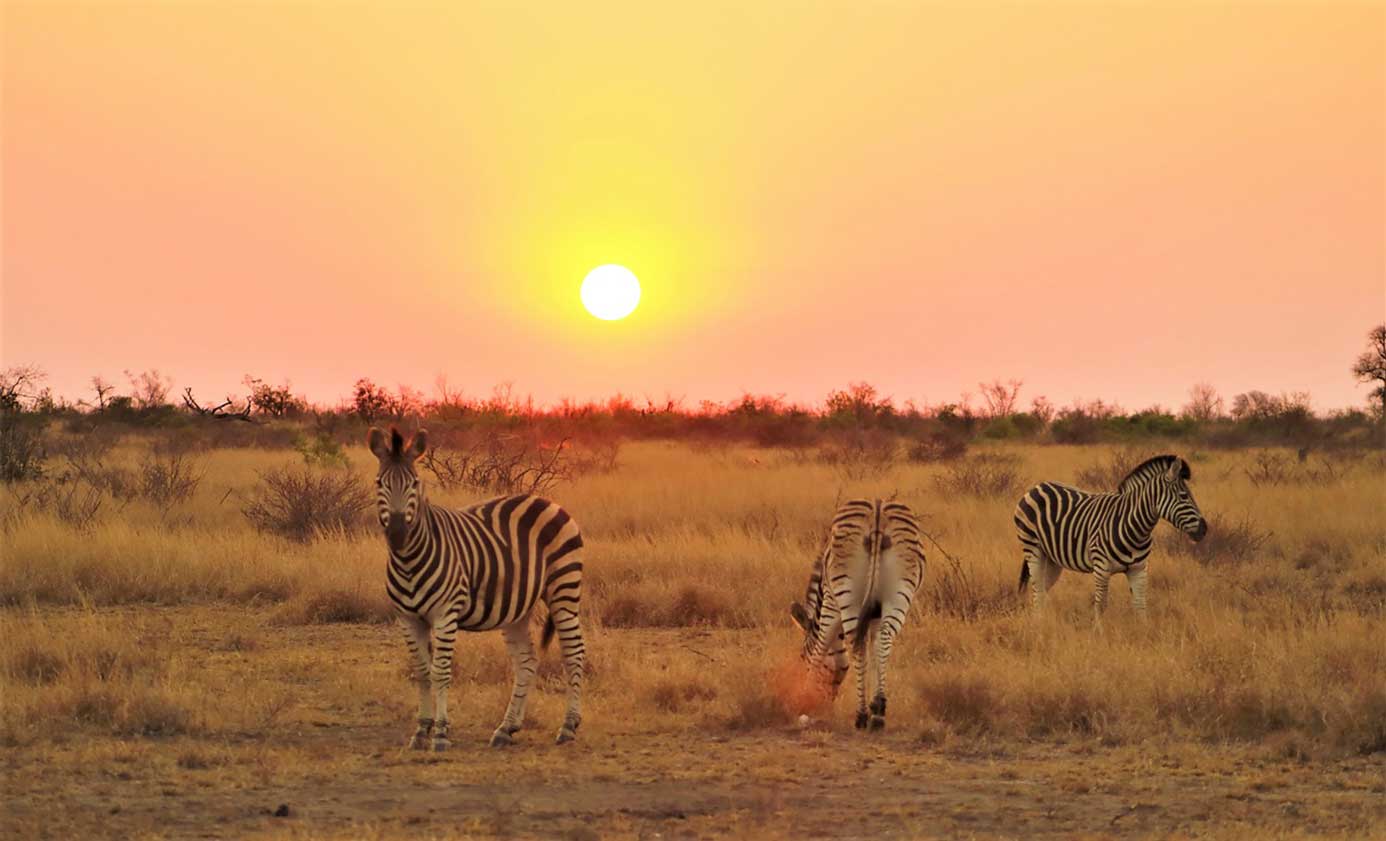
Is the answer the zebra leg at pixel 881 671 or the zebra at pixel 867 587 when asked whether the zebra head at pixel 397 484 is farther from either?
the zebra leg at pixel 881 671

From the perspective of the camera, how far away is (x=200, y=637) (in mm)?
13688

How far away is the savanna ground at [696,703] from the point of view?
793 cm

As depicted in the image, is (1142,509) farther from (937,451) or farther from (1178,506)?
(937,451)

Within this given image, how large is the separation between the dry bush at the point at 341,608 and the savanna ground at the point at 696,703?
0.10ft

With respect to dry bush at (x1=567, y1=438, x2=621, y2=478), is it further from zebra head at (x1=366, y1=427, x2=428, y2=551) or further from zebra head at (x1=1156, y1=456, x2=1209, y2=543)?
zebra head at (x1=366, y1=427, x2=428, y2=551)

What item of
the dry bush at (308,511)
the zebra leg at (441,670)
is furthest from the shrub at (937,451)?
the zebra leg at (441,670)

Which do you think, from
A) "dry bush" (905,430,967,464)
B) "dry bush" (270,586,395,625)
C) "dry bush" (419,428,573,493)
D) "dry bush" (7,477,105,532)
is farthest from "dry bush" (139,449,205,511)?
"dry bush" (905,430,967,464)

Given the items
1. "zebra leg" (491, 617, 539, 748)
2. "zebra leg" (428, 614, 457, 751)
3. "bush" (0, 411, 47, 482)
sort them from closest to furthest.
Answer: "zebra leg" (428, 614, 457, 751) < "zebra leg" (491, 617, 539, 748) < "bush" (0, 411, 47, 482)

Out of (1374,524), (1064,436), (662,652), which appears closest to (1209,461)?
(1064,436)

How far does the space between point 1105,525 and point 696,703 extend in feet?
17.0

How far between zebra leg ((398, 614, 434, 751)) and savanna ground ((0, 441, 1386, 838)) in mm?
200

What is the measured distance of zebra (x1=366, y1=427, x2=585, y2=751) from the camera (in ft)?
29.8

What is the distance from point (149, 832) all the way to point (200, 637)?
6.45 metres

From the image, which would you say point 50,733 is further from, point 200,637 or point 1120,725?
point 1120,725
